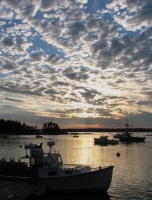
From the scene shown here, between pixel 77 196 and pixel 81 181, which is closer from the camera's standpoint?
pixel 77 196

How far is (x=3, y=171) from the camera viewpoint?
2711cm

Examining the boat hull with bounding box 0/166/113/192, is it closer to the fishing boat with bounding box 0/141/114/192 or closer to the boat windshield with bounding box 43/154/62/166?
the fishing boat with bounding box 0/141/114/192

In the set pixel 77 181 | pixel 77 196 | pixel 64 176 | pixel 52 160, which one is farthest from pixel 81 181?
pixel 52 160

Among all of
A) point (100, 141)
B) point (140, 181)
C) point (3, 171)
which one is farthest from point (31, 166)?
point (100, 141)

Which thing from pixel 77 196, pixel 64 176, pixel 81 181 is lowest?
pixel 77 196

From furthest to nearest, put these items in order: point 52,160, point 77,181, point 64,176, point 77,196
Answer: point 52,160
point 77,181
point 77,196
point 64,176

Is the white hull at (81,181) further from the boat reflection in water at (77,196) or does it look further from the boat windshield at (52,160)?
the boat windshield at (52,160)

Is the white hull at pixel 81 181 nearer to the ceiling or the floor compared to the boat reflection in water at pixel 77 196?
nearer to the ceiling

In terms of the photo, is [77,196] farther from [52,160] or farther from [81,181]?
[52,160]

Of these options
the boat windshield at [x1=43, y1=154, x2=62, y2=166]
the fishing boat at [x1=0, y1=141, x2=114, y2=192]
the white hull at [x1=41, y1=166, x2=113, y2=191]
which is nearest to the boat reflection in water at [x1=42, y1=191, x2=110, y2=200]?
the fishing boat at [x1=0, y1=141, x2=114, y2=192]

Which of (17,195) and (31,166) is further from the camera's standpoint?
(31,166)

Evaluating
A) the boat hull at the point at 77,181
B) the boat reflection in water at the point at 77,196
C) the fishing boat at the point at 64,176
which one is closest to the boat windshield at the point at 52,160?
the fishing boat at the point at 64,176

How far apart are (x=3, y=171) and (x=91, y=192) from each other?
30.9ft

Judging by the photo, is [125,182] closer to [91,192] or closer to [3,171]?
[91,192]
